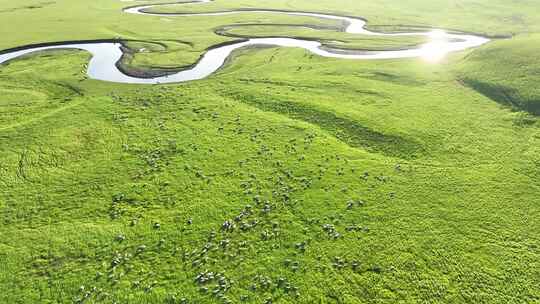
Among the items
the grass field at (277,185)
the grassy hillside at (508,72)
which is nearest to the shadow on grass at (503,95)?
the grassy hillside at (508,72)

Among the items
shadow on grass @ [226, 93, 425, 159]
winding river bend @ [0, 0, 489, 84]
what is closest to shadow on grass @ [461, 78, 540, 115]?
winding river bend @ [0, 0, 489, 84]

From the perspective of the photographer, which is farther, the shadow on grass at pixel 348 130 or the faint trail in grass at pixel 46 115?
the faint trail in grass at pixel 46 115

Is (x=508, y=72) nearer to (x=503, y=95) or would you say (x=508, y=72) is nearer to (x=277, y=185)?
(x=503, y=95)

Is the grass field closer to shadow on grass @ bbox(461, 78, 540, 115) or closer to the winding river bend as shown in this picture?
shadow on grass @ bbox(461, 78, 540, 115)

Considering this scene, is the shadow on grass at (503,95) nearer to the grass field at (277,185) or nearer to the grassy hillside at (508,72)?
the grassy hillside at (508,72)

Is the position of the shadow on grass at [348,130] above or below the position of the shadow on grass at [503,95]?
below

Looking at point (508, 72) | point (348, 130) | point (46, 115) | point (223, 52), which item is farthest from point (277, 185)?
point (223, 52)
